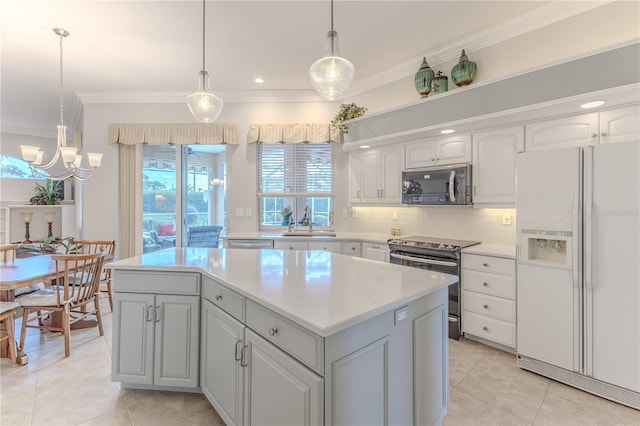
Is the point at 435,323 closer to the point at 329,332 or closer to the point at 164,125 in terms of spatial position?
the point at 329,332

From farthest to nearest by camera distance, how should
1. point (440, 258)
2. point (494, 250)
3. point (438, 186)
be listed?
point (438, 186) → point (440, 258) → point (494, 250)

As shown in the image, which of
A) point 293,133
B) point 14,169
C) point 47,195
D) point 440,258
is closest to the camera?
point 440,258

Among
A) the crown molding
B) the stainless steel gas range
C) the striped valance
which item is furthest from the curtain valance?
the stainless steel gas range

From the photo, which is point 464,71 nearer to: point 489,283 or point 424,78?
point 424,78

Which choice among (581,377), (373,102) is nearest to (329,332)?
(581,377)

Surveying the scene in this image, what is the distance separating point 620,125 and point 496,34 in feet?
4.83

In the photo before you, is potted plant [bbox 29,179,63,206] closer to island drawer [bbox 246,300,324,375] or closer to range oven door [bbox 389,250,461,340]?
island drawer [bbox 246,300,324,375]

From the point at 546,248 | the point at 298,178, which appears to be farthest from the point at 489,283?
the point at 298,178

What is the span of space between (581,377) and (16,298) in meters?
4.68

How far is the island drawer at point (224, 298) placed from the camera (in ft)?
5.19

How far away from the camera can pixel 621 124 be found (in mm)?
2264

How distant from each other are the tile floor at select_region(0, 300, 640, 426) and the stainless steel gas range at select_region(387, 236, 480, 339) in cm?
49

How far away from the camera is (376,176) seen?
407 cm

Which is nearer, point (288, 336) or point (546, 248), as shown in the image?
point (288, 336)
